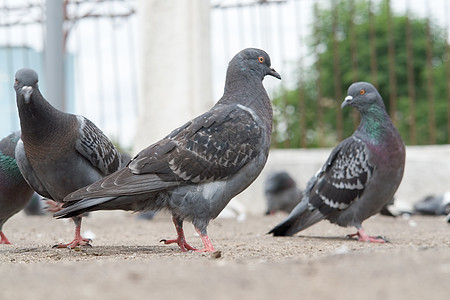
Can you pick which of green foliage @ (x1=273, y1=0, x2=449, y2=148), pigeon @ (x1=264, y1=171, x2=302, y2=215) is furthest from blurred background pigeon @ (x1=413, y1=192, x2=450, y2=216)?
green foliage @ (x1=273, y1=0, x2=449, y2=148)

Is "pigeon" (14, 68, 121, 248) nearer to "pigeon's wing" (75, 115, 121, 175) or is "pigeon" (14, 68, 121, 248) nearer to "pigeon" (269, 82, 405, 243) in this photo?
"pigeon's wing" (75, 115, 121, 175)

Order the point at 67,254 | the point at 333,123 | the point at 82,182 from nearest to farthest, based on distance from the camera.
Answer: the point at 67,254, the point at 82,182, the point at 333,123

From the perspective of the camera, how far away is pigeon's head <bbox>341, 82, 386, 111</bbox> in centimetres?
552

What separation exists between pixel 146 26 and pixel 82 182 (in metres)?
5.33

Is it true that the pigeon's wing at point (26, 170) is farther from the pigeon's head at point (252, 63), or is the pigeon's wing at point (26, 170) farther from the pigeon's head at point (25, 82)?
the pigeon's head at point (252, 63)

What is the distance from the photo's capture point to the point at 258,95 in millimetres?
4633

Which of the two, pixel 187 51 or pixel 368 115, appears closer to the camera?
pixel 368 115

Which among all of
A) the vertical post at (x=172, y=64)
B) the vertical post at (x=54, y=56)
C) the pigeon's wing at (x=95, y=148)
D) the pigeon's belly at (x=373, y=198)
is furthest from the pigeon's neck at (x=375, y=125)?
the vertical post at (x=172, y=64)

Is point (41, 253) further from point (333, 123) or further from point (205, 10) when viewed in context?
point (333, 123)

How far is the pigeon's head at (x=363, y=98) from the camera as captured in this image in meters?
5.52

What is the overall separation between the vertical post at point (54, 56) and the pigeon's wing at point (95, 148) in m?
3.33

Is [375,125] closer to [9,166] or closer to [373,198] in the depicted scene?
[373,198]

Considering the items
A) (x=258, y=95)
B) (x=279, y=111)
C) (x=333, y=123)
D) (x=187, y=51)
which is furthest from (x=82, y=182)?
(x=333, y=123)

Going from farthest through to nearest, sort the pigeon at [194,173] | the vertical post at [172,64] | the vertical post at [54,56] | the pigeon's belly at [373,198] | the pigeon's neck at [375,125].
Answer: the vertical post at [172,64]
the vertical post at [54,56]
the pigeon's neck at [375,125]
the pigeon's belly at [373,198]
the pigeon at [194,173]
